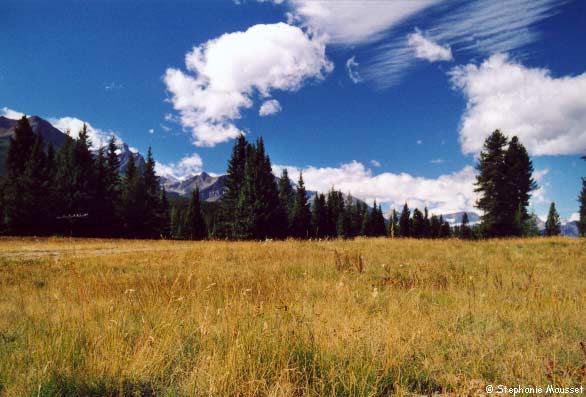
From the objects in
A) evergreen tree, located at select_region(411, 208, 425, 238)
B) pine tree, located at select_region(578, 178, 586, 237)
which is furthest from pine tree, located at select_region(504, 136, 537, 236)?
evergreen tree, located at select_region(411, 208, 425, 238)

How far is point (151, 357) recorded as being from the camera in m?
2.45

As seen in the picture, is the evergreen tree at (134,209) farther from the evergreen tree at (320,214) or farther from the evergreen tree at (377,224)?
the evergreen tree at (377,224)

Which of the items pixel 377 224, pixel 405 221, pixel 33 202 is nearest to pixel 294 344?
pixel 33 202

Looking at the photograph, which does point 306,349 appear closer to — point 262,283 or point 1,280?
point 262,283

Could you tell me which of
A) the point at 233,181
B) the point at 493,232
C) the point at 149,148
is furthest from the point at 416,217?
the point at 149,148

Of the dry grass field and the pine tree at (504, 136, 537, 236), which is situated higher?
the pine tree at (504, 136, 537, 236)

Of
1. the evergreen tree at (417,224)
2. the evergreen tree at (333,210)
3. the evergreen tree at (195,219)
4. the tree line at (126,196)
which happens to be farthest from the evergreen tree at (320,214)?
the evergreen tree at (417,224)

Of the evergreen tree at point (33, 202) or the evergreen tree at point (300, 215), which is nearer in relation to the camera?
the evergreen tree at point (33, 202)

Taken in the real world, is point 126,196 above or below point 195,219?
above

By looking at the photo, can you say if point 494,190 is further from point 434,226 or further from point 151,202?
point 434,226

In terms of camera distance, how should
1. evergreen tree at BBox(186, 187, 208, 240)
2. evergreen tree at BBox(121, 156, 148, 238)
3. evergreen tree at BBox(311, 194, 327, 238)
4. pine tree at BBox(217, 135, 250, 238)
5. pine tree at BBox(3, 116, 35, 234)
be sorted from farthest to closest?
evergreen tree at BBox(311, 194, 327, 238) → evergreen tree at BBox(186, 187, 208, 240) → pine tree at BBox(217, 135, 250, 238) → evergreen tree at BBox(121, 156, 148, 238) → pine tree at BBox(3, 116, 35, 234)

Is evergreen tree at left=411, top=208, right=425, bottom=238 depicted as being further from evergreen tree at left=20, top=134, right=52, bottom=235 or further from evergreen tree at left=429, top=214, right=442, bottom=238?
evergreen tree at left=20, top=134, right=52, bottom=235

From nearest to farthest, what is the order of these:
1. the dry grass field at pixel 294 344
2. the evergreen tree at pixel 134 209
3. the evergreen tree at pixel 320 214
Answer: the dry grass field at pixel 294 344, the evergreen tree at pixel 134 209, the evergreen tree at pixel 320 214

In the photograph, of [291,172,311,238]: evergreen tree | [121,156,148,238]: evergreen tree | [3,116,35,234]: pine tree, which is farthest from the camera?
[291,172,311,238]: evergreen tree
